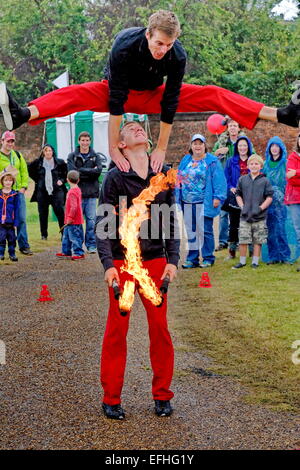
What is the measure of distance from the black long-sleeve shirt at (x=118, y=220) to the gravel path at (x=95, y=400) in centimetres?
105

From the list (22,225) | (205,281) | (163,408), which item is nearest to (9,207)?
(22,225)

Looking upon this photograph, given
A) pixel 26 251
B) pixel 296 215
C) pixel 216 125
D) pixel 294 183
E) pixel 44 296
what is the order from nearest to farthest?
pixel 44 296, pixel 294 183, pixel 296 215, pixel 26 251, pixel 216 125

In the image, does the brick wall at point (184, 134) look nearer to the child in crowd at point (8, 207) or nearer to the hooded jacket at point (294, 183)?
the child in crowd at point (8, 207)

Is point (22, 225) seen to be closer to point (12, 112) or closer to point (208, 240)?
point (208, 240)

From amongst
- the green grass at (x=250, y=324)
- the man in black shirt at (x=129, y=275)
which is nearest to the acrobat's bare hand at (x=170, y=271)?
the man in black shirt at (x=129, y=275)

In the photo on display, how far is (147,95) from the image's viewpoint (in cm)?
549

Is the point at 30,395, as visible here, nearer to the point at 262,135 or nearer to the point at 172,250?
the point at 172,250

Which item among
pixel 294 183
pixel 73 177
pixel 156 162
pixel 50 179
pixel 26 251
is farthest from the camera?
pixel 50 179

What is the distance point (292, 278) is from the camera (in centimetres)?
952

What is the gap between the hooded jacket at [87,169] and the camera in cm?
1188

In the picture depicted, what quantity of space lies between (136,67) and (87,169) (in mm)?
6996

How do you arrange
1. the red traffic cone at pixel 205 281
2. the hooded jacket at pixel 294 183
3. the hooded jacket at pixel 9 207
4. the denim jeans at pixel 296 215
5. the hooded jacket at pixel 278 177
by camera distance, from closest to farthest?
the red traffic cone at pixel 205 281
the hooded jacket at pixel 294 183
the denim jeans at pixel 296 215
the hooded jacket at pixel 278 177
the hooded jacket at pixel 9 207

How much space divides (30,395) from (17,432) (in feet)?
2.33

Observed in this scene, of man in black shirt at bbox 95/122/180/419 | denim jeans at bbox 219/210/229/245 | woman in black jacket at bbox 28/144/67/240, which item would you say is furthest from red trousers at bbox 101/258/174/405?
woman in black jacket at bbox 28/144/67/240
